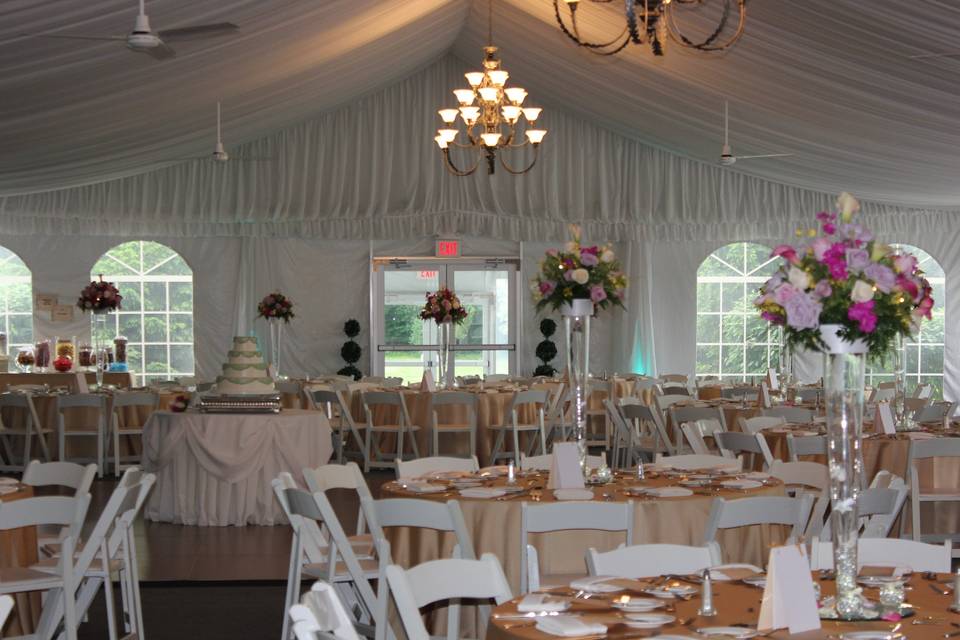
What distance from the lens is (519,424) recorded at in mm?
13180

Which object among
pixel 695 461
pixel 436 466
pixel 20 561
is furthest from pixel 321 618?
pixel 695 461

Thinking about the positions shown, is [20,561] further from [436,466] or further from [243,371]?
[243,371]

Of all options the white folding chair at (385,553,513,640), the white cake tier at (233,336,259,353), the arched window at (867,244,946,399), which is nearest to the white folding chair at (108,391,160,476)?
the white cake tier at (233,336,259,353)

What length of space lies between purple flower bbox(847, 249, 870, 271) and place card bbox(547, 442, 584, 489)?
8.62ft

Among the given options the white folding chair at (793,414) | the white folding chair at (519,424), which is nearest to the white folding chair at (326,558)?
the white folding chair at (793,414)

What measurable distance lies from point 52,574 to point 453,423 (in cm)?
777

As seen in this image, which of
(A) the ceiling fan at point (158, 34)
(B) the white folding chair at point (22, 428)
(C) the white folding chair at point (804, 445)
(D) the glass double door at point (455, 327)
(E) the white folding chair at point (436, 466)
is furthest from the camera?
(D) the glass double door at point (455, 327)

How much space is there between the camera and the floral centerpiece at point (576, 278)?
20.7 feet

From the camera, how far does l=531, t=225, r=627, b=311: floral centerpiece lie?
6305 millimetres

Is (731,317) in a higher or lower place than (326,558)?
higher

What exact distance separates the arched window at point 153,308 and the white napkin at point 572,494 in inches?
559

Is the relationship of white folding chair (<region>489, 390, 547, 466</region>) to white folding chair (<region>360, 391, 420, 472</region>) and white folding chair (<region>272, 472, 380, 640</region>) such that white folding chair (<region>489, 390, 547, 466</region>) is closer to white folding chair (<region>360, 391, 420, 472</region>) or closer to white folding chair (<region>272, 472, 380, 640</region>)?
white folding chair (<region>360, 391, 420, 472</region>)

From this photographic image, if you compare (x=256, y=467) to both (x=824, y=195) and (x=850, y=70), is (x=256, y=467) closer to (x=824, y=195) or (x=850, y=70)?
(x=850, y=70)

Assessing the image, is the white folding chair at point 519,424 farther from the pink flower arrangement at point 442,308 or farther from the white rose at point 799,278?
the white rose at point 799,278
